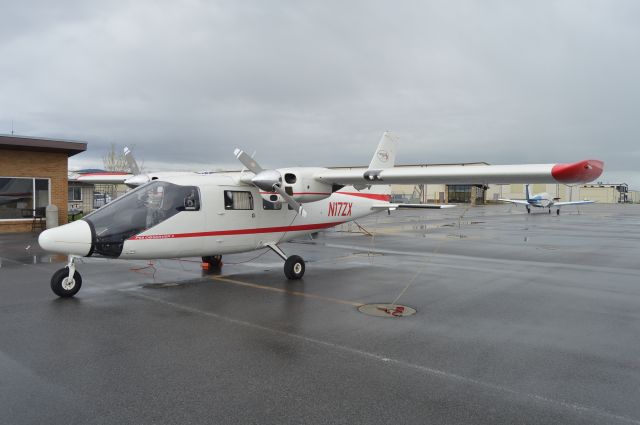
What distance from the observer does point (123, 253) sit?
29.5ft

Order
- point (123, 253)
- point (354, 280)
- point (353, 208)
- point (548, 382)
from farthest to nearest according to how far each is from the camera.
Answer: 1. point (353, 208)
2. point (354, 280)
3. point (123, 253)
4. point (548, 382)

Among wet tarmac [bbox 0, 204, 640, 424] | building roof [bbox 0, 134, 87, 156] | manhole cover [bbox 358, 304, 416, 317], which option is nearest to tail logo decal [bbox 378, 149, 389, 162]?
wet tarmac [bbox 0, 204, 640, 424]

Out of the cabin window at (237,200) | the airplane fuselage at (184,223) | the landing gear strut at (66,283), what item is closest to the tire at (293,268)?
the airplane fuselage at (184,223)

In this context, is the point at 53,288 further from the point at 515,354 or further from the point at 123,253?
the point at 515,354

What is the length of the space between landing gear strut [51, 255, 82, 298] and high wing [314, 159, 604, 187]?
6.01m

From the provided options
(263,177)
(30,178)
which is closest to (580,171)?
(263,177)

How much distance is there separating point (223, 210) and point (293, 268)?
2326mm

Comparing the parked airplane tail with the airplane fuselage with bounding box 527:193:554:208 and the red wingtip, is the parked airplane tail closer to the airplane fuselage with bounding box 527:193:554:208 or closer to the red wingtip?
the red wingtip

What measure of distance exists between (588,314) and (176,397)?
753 centimetres

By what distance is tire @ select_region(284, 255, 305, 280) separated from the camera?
36.6ft

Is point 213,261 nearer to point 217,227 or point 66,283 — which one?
point 217,227

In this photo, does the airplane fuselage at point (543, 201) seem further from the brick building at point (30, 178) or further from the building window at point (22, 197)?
the building window at point (22, 197)

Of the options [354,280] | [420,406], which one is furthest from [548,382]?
[354,280]

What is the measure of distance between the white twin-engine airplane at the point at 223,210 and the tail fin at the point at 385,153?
149 inches
